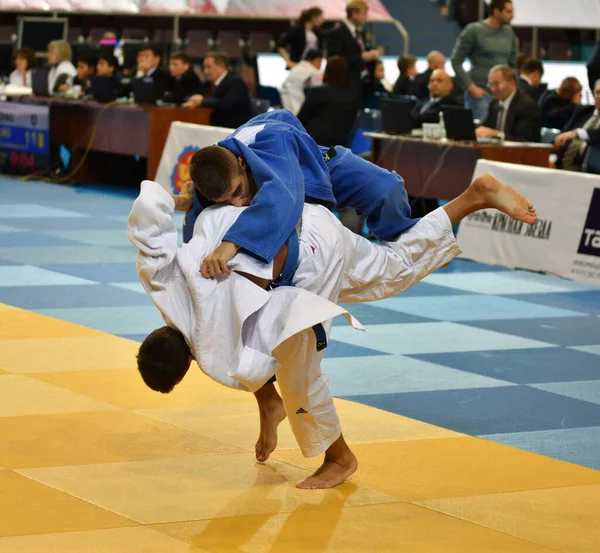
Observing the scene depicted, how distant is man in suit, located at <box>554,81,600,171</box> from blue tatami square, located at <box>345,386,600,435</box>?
5.38 m

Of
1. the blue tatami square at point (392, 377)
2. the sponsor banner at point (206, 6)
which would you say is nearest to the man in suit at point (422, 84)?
the sponsor banner at point (206, 6)

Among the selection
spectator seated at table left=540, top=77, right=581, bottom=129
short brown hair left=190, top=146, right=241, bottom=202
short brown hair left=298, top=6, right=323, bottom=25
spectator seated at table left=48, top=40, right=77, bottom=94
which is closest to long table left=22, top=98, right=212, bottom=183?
spectator seated at table left=48, top=40, right=77, bottom=94

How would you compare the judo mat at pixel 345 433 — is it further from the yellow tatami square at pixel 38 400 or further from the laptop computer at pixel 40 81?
the laptop computer at pixel 40 81

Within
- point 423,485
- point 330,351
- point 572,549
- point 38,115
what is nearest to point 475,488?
point 423,485

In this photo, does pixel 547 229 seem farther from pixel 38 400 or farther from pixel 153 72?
pixel 153 72

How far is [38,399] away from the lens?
20.9ft

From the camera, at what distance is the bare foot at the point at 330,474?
5.12 meters

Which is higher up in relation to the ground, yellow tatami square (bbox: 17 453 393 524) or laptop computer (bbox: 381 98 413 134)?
laptop computer (bbox: 381 98 413 134)

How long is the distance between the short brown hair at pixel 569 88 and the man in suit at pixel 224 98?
3.83 meters

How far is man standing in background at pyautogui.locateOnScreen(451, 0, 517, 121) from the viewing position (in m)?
15.1

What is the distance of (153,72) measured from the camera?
16422 millimetres

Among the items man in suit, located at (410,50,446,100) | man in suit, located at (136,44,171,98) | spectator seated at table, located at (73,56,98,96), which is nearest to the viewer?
man in suit, located at (136,44,171,98)

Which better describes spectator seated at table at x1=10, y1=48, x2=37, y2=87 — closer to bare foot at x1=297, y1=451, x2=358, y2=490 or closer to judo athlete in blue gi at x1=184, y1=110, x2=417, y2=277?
judo athlete in blue gi at x1=184, y1=110, x2=417, y2=277

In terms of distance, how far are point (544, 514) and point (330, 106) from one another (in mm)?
9344
